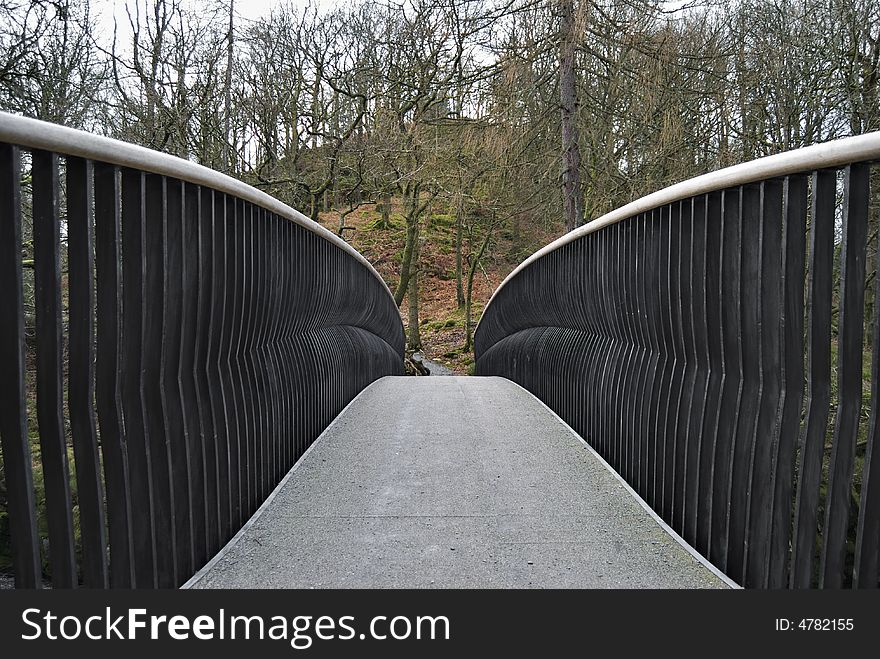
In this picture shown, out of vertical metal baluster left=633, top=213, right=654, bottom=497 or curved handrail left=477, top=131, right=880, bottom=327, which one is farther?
vertical metal baluster left=633, top=213, right=654, bottom=497

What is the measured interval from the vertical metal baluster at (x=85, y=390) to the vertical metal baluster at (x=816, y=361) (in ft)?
6.15

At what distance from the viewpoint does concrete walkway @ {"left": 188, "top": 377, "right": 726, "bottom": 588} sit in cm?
255

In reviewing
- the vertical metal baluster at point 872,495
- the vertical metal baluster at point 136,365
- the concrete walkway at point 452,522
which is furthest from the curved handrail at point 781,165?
the vertical metal baluster at point 136,365

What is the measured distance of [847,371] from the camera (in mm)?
1949

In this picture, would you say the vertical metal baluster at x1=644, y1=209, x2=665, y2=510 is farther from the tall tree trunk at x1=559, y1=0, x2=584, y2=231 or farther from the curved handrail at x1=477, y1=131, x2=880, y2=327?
the tall tree trunk at x1=559, y1=0, x2=584, y2=231

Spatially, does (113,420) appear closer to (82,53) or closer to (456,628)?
(456,628)

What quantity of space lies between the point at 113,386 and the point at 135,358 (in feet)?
0.42

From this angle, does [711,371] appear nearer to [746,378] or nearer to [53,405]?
[746,378]

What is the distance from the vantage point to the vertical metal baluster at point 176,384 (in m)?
2.36

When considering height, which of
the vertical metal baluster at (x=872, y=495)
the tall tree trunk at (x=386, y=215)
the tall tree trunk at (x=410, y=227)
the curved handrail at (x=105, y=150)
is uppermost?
the tall tree trunk at (x=386, y=215)

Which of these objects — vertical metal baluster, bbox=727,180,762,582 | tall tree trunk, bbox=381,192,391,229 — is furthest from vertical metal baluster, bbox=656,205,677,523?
tall tree trunk, bbox=381,192,391,229

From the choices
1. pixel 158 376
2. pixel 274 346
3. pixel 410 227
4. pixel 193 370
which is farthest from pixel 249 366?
pixel 410 227

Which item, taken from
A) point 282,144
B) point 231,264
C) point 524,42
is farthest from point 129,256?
point 282,144

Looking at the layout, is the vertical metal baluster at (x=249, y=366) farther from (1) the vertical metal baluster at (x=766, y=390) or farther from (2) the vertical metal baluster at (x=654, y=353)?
(1) the vertical metal baluster at (x=766, y=390)
